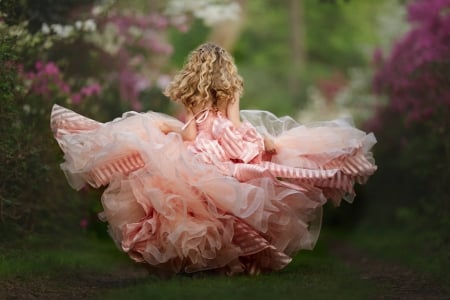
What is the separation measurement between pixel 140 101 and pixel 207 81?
7901 mm

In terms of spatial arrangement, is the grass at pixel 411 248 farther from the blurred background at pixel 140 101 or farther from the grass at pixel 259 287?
the grass at pixel 259 287

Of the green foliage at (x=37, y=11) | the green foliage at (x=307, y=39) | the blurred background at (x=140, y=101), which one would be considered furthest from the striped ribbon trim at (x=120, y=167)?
the green foliage at (x=307, y=39)

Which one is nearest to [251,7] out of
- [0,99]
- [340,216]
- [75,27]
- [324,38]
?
[324,38]

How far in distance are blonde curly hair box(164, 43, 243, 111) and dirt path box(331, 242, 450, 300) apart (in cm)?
184

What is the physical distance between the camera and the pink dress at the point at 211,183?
700cm

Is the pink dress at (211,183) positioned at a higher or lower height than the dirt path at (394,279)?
higher

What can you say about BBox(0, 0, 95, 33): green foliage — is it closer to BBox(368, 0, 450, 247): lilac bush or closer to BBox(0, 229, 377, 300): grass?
BBox(0, 229, 377, 300): grass

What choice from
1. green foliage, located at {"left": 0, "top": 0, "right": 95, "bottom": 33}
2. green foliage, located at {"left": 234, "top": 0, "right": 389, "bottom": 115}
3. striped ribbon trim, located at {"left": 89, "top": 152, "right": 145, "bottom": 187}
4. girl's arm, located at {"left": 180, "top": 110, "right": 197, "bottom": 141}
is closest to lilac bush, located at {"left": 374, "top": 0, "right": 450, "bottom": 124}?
green foliage, located at {"left": 0, "top": 0, "right": 95, "bottom": 33}

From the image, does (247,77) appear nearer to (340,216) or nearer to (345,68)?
(345,68)

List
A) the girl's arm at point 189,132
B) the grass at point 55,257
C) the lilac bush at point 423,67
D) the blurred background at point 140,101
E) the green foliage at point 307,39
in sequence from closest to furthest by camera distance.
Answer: the grass at point 55,257, the girl's arm at point 189,132, the blurred background at point 140,101, the lilac bush at point 423,67, the green foliage at point 307,39

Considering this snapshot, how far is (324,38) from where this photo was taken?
3578 centimetres

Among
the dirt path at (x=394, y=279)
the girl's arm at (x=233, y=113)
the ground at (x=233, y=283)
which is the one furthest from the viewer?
the girl's arm at (x=233, y=113)

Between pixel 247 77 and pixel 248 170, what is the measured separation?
87.3ft

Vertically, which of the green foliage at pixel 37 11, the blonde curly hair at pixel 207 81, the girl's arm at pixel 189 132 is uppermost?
the green foliage at pixel 37 11
